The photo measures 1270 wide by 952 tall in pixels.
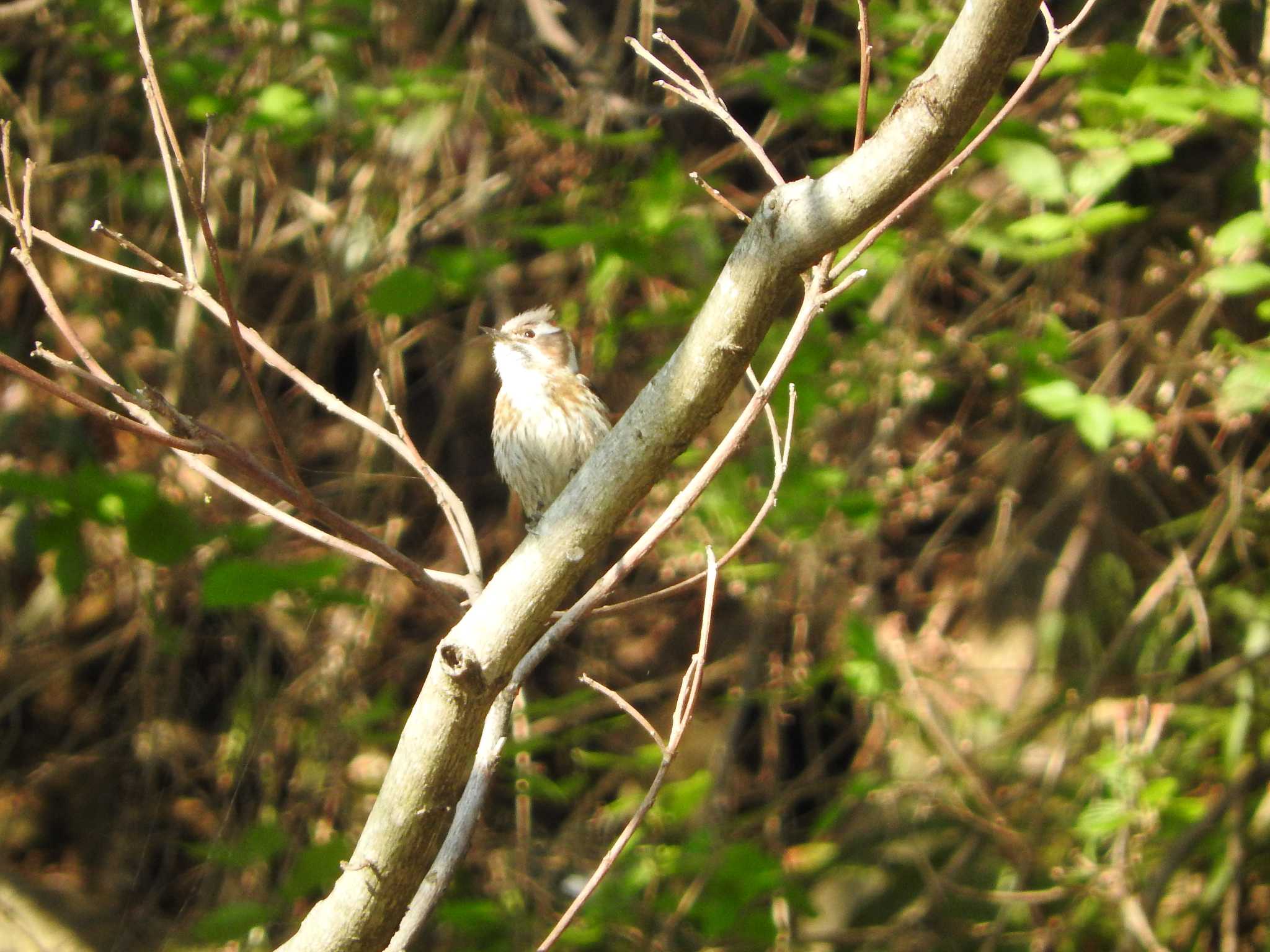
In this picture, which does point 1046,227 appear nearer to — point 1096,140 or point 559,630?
point 1096,140

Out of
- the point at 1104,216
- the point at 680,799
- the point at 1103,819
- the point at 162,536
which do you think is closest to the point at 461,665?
the point at 162,536

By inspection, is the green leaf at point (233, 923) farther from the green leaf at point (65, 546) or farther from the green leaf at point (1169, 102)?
the green leaf at point (1169, 102)

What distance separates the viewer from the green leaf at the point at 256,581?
3.54 meters

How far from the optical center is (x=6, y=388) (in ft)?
18.1

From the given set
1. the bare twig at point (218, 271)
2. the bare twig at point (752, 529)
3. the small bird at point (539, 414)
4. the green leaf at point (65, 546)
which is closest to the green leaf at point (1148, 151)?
the small bird at point (539, 414)

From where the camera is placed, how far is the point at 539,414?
4430 mm

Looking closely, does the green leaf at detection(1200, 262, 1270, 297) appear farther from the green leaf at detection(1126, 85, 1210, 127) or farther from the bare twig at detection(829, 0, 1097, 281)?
the bare twig at detection(829, 0, 1097, 281)

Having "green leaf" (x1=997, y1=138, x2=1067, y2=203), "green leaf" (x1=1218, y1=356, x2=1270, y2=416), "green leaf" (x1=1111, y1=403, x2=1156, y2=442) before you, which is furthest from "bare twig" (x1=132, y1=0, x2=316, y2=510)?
"green leaf" (x1=1218, y1=356, x2=1270, y2=416)

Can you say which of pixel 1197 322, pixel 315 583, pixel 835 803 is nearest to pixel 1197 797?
pixel 835 803

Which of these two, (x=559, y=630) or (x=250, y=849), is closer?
(x=559, y=630)

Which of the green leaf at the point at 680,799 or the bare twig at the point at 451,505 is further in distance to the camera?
the green leaf at the point at 680,799

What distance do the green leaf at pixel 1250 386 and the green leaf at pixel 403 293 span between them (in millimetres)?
2571

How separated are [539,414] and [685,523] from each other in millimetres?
721

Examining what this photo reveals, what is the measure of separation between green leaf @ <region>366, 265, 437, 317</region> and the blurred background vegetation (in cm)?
1
